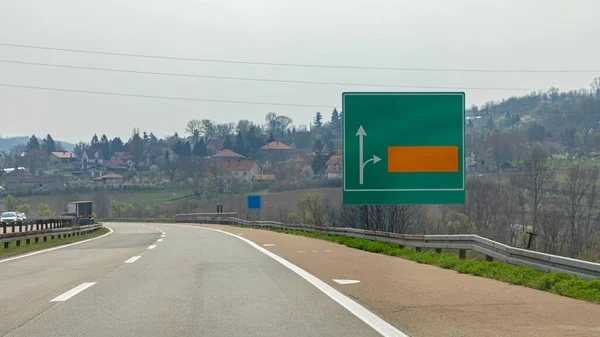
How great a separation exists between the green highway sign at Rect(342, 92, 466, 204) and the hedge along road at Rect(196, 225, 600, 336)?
784 centimetres

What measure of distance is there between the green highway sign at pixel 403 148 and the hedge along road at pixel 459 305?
25.7 ft

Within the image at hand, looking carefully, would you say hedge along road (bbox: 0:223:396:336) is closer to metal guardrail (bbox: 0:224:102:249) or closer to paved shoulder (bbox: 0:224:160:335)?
paved shoulder (bbox: 0:224:160:335)

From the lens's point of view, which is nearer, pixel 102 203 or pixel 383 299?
pixel 383 299

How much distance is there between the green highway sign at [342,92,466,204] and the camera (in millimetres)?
23625

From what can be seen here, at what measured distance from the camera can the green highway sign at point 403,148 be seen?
23.6m

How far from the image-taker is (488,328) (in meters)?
8.30

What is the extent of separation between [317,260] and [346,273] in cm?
396

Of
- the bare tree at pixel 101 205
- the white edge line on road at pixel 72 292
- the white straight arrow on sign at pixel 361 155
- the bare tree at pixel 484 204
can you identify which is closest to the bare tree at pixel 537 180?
the bare tree at pixel 484 204

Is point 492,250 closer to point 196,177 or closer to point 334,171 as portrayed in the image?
point 334,171

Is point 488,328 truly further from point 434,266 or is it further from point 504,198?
point 504,198

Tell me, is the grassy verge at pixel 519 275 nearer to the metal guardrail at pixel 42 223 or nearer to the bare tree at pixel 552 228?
the metal guardrail at pixel 42 223

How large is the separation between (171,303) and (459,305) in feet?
13.6

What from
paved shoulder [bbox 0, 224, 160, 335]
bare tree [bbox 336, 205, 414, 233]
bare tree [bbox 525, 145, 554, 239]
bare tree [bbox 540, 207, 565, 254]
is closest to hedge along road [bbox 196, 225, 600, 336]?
paved shoulder [bbox 0, 224, 160, 335]

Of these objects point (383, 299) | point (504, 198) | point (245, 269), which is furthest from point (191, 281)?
point (504, 198)
